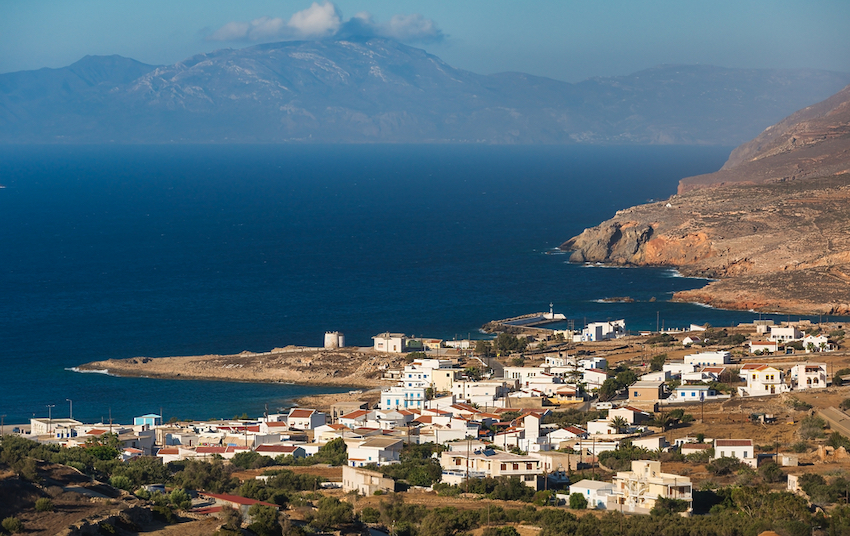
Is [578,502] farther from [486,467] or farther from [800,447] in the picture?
[800,447]

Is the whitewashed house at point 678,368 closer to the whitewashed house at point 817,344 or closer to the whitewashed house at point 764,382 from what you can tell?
the whitewashed house at point 764,382

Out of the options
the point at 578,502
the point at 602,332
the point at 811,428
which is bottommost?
the point at 578,502

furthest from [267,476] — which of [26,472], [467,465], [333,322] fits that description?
[333,322]

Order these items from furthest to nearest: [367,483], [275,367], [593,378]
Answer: [275,367], [593,378], [367,483]

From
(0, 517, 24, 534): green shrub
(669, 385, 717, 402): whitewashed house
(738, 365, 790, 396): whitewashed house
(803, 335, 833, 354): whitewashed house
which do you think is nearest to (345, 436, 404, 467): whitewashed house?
(669, 385, 717, 402): whitewashed house

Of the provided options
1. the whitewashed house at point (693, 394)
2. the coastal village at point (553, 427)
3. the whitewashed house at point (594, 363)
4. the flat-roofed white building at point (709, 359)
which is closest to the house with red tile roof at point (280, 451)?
the coastal village at point (553, 427)

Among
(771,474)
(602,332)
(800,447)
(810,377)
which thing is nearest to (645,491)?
(771,474)

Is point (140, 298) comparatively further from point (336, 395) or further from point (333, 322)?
point (336, 395)
